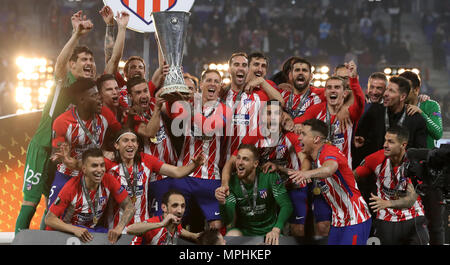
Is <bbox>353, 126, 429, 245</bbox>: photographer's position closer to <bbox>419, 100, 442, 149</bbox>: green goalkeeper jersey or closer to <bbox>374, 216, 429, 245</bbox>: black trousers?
<bbox>374, 216, 429, 245</bbox>: black trousers

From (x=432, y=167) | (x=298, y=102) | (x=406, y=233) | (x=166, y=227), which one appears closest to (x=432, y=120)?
(x=406, y=233)

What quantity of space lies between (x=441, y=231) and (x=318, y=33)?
1115 centimetres

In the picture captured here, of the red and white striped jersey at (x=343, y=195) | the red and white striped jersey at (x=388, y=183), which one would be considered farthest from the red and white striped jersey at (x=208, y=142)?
the red and white striped jersey at (x=388, y=183)

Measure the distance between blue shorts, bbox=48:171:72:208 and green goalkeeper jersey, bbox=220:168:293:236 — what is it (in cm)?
132

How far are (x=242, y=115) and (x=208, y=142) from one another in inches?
14.8

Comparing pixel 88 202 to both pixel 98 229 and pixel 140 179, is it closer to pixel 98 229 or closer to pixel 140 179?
pixel 98 229

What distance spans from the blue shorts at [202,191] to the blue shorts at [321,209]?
0.84m

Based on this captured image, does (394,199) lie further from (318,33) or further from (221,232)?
(318,33)

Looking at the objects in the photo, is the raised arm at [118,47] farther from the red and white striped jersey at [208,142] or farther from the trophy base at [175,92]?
the red and white striped jersey at [208,142]

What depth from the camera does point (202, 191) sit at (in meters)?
5.69

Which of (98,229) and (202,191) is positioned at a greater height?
(202,191)

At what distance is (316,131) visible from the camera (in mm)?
5367

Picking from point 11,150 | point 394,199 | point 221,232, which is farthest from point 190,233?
point 11,150

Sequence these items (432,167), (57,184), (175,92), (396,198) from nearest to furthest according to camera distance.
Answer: (432,167) < (175,92) < (57,184) < (396,198)
